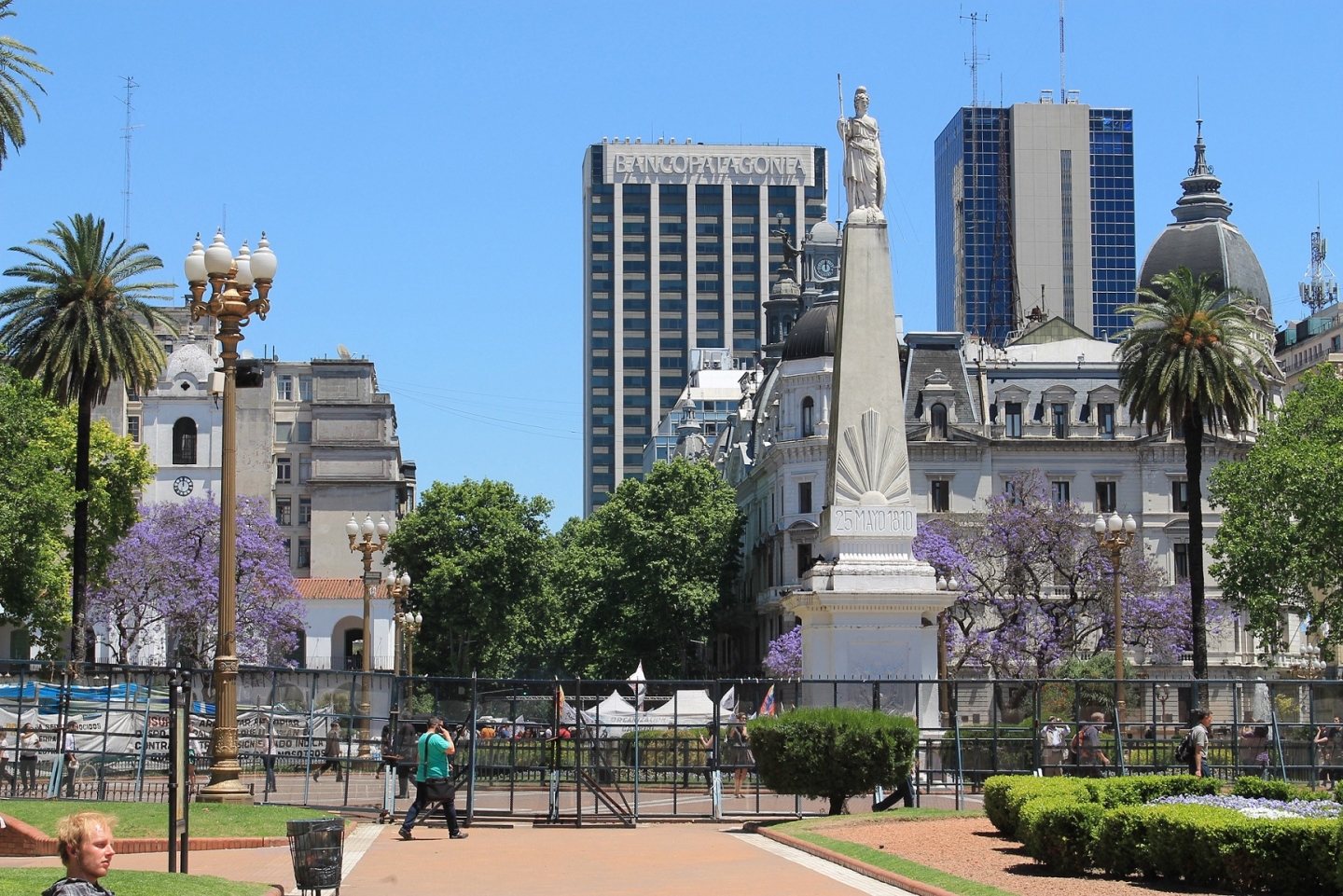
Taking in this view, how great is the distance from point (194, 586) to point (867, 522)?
49144mm

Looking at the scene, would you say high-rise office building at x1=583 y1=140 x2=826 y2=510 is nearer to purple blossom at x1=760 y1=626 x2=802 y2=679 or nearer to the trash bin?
purple blossom at x1=760 y1=626 x2=802 y2=679

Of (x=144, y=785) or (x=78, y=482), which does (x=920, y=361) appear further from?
(x=144, y=785)

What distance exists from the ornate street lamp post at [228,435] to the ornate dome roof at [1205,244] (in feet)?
236

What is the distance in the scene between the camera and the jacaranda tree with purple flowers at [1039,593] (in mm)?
68188

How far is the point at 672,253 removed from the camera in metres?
189

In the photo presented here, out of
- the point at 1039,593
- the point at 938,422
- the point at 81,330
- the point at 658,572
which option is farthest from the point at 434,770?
the point at 658,572

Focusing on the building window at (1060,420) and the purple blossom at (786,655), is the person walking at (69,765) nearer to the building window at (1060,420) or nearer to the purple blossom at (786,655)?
the purple blossom at (786,655)

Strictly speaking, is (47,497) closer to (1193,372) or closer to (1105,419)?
(1193,372)

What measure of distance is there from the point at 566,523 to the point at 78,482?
8505 cm

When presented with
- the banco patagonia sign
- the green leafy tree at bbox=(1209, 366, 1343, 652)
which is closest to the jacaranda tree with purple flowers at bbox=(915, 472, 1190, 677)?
the green leafy tree at bbox=(1209, 366, 1343, 652)

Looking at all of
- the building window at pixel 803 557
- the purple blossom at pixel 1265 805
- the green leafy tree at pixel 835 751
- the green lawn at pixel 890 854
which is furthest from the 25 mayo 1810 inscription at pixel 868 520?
the building window at pixel 803 557

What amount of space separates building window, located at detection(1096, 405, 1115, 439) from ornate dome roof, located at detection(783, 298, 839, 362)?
12.3m

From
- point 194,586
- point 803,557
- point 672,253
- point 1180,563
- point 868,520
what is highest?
point 672,253

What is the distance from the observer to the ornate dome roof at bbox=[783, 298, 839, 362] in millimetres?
84312
